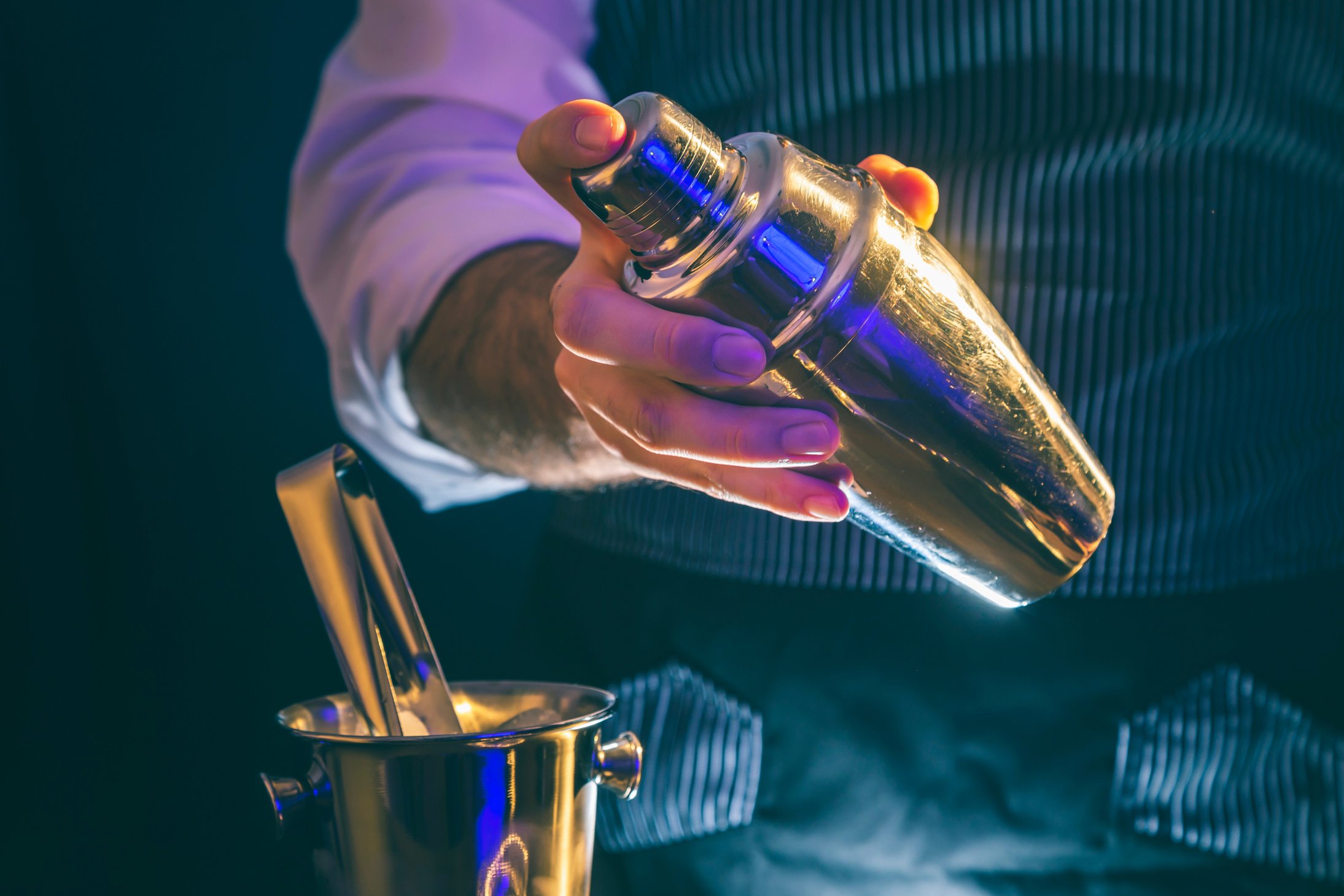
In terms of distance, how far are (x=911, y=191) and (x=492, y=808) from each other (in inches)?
11.2

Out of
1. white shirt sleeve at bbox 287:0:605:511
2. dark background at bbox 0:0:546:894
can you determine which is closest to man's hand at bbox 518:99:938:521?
white shirt sleeve at bbox 287:0:605:511

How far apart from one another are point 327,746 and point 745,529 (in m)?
0.35

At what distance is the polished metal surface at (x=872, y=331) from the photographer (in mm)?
272

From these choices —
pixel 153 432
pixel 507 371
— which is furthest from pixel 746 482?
pixel 153 432

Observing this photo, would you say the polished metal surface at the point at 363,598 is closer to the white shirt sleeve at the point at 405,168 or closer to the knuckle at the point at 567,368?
the knuckle at the point at 567,368

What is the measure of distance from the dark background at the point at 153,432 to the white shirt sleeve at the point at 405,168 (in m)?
0.45

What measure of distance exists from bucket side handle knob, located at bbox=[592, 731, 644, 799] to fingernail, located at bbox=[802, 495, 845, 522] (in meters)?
0.10

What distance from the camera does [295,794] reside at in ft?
0.99

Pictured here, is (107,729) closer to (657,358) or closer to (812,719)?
(812,719)

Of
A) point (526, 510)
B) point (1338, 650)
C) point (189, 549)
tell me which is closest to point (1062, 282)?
point (1338, 650)

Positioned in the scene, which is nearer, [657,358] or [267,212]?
[657,358]

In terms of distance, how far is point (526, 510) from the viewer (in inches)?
46.9

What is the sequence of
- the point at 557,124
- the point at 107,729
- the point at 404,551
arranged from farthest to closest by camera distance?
1. the point at 404,551
2. the point at 107,729
3. the point at 557,124

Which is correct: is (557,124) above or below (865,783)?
above
